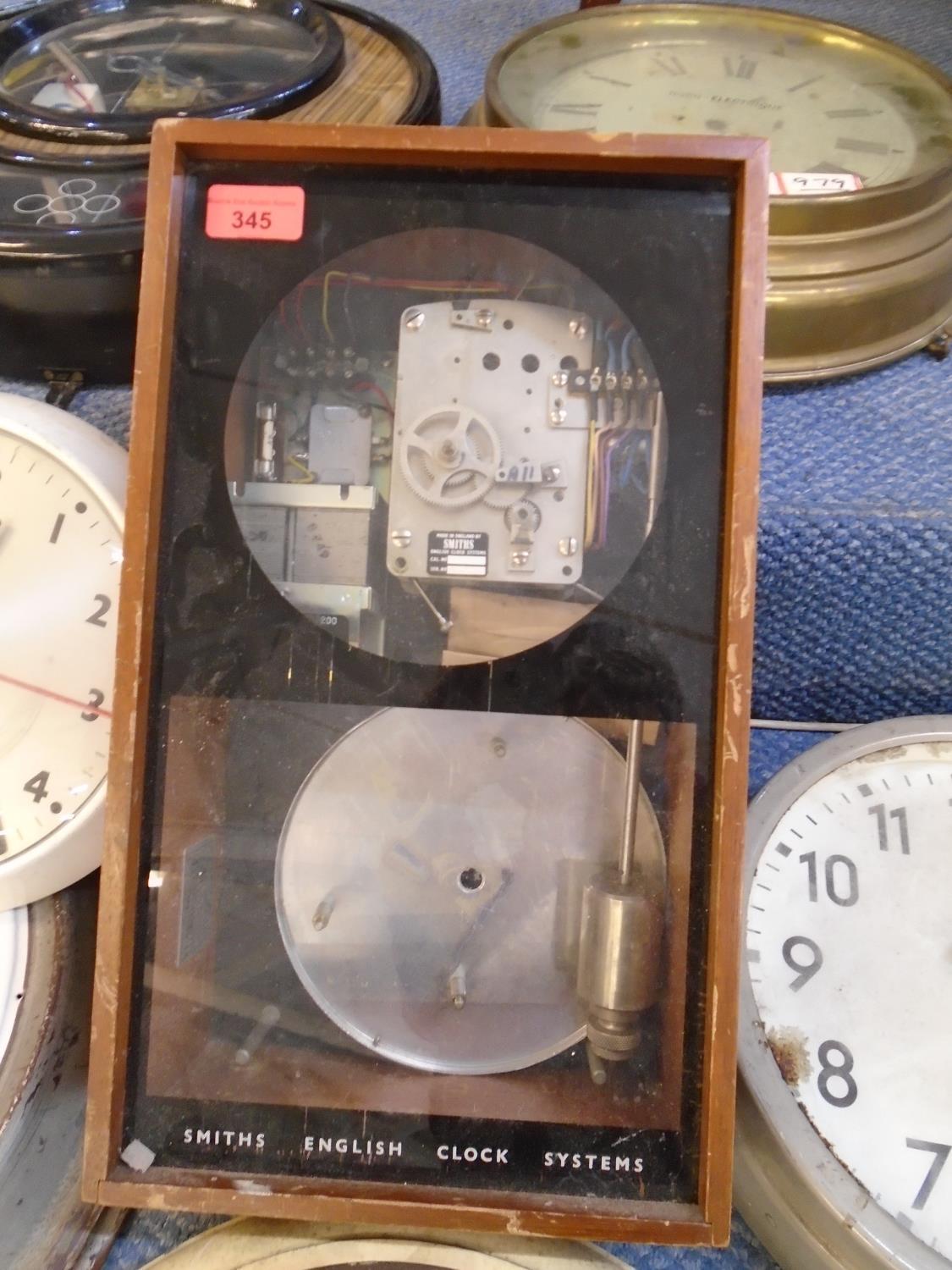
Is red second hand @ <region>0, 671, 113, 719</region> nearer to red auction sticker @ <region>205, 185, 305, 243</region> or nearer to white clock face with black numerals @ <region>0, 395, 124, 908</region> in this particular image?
white clock face with black numerals @ <region>0, 395, 124, 908</region>

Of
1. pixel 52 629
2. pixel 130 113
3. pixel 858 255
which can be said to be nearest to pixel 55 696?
pixel 52 629

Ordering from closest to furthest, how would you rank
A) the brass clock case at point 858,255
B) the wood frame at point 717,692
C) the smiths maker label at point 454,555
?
the wood frame at point 717,692 < the smiths maker label at point 454,555 < the brass clock case at point 858,255

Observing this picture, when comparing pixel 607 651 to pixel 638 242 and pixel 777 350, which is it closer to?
pixel 638 242

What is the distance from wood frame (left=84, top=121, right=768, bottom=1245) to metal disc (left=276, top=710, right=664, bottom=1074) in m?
A: 0.09

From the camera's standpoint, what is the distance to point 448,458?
0.58 metres

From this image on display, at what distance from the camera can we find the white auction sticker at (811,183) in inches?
27.5

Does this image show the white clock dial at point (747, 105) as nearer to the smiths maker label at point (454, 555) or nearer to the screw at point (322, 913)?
the smiths maker label at point (454, 555)

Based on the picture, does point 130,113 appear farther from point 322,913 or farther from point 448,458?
point 322,913

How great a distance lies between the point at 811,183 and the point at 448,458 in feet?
1.26

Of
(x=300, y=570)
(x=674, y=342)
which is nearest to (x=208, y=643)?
(x=300, y=570)

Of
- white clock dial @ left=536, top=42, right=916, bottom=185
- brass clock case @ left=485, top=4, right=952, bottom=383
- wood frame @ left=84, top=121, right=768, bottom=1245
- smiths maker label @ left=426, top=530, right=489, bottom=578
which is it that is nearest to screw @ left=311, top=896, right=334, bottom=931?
wood frame @ left=84, top=121, right=768, bottom=1245

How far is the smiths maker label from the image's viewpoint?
59 centimetres

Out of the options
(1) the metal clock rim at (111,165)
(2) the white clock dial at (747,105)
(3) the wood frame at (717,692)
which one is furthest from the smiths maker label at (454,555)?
(2) the white clock dial at (747,105)

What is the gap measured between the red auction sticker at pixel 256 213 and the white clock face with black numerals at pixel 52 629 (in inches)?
6.8
